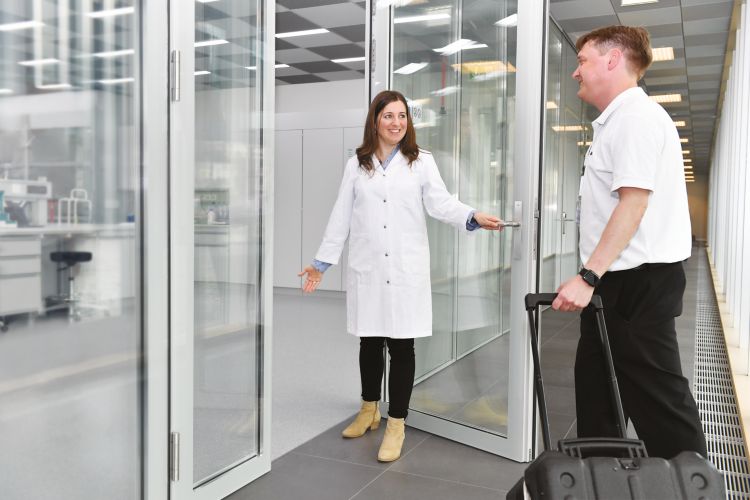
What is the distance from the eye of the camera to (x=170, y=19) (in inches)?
90.5

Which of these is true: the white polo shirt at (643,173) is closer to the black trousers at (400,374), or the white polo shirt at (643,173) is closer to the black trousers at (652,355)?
the black trousers at (652,355)

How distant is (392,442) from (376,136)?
4.57ft

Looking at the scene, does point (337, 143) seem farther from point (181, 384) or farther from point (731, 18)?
point (181, 384)

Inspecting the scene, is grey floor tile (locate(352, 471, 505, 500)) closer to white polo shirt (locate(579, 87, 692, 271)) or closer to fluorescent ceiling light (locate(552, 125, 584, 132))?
white polo shirt (locate(579, 87, 692, 271))

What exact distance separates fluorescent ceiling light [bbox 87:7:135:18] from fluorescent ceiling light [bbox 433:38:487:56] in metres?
1.85

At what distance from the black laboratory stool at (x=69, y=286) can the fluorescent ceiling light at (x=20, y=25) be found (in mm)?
592

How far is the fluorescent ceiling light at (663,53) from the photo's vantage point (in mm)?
8977

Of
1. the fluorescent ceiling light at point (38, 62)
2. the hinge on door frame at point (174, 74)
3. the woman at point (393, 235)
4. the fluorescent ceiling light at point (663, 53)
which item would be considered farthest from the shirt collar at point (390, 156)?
the fluorescent ceiling light at point (663, 53)

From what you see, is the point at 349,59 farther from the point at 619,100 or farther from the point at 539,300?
the point at 539,300

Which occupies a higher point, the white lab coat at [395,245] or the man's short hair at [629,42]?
the man's short hair at [629,42]

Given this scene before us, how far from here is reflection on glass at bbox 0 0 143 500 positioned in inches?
71.2

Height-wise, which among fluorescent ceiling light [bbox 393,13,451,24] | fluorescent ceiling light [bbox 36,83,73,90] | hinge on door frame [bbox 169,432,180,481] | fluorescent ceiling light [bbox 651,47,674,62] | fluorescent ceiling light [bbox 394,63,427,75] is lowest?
hinge on door frame [bbox 169,432,180,481]

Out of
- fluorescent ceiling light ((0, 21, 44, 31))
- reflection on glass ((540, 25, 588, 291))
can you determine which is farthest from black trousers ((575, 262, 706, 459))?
reflection on glass ((540, 25, 588, 291))

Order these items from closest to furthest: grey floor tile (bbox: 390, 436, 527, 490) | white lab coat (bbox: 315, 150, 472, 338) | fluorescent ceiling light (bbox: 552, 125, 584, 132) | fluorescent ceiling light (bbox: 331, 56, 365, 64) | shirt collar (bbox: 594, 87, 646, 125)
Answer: shirt collar (bbox: 594, 87, 646, 125) < grey floor tile (bbox: 390, 436, 527, 490) < white lab coat (bbox: 315, 150, 472, 338) < fluorescent ceiling light (bbox: 552, 125, 584, 132) < fluorescent ceiling light (bbox: 331, 56, 365, 64)
